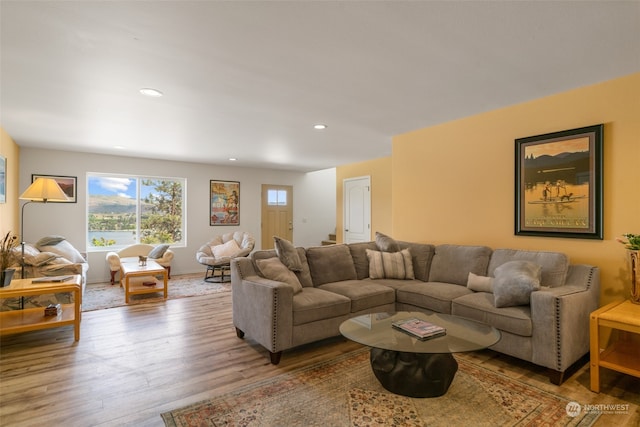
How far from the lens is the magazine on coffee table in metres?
2.20

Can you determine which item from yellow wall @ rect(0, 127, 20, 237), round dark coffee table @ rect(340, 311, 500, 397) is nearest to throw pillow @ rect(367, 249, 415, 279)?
round dark coffee table @ rect(340, 311, 500, 397)

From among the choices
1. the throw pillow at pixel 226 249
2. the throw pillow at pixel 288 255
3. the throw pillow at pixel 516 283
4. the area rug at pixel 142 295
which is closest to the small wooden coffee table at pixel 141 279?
the area rug at pixel 142 295

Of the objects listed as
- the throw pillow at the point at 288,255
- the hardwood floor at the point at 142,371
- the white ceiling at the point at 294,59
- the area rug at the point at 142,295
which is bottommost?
the hardwood floor at the point at 142,371

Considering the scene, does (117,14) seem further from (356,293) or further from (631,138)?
(631,138)

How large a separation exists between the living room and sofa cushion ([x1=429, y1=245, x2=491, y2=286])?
1.00ft

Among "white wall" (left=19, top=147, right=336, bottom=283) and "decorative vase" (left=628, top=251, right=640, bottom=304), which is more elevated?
"white wall" (left=19, top=147, right=336, bottom=283)

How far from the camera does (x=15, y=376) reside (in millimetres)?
2527

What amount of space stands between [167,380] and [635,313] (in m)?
3.37

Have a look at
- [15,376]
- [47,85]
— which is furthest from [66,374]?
[47,85]

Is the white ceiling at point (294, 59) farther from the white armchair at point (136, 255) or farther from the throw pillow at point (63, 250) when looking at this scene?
the white armchair at point (136, 255)

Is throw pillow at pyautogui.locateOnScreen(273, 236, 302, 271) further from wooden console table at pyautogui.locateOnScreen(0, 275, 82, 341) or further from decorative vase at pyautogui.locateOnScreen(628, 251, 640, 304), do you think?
decorative vase at pyautogui.locateOnScreen(628, 251, 640, 304)

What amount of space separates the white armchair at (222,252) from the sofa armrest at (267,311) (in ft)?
10.3

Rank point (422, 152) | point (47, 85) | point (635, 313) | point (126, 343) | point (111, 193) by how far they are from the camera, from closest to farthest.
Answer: point (635, 313), point (47, 85), point (126, 343), point (422, 152), point (111, 193)

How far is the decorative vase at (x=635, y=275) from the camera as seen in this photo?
8.27 feet
